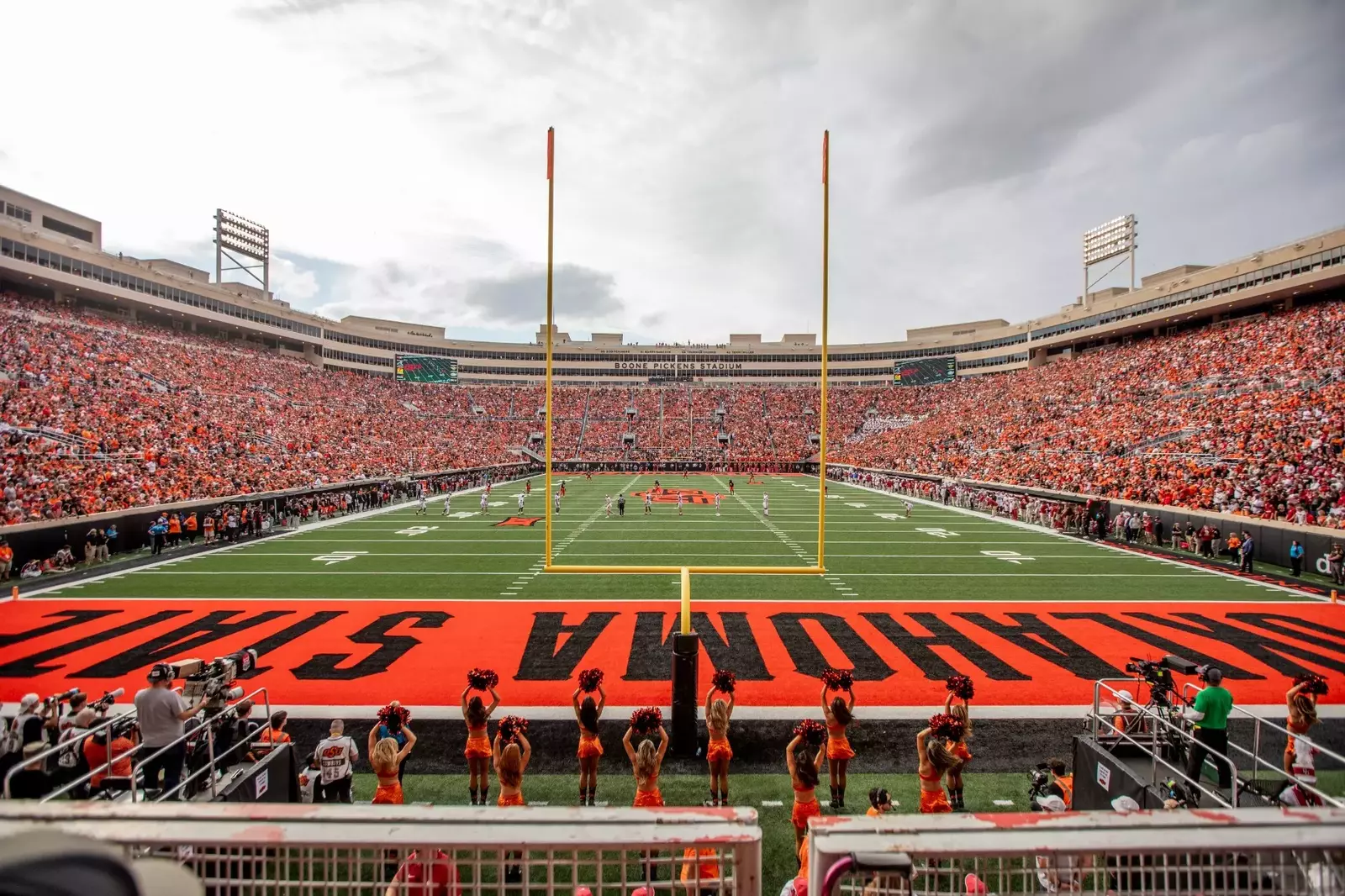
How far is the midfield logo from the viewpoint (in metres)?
32.2

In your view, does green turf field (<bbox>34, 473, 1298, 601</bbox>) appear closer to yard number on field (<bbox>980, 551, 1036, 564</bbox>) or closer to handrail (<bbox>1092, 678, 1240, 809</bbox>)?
yard number on field (<bbox>980, 551, 1036, 564</bbox>)

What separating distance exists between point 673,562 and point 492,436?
49.1 metres

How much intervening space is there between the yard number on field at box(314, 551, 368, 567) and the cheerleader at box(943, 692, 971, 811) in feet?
51.5

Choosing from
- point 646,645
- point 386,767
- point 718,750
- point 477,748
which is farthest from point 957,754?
point 646,645

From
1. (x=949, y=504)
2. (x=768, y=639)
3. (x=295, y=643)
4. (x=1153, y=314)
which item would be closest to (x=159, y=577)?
(x=295, y=643)

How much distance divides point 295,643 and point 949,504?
29.1 meters

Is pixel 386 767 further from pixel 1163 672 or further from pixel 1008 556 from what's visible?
pixel 1008 556

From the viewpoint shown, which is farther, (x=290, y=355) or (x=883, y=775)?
(x=290, y=355)

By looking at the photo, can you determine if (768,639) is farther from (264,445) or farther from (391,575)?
(264,445)

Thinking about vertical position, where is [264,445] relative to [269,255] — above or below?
below

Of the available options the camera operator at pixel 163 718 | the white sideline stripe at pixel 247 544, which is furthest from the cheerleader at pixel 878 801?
the white sideline stripe at pixel 247 544

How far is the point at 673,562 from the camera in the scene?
16781 mm

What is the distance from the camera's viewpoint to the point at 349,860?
2.03 metres

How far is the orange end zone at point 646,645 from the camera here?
29.1 ft
